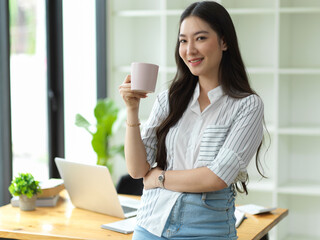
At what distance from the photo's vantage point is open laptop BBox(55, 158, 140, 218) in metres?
2.42

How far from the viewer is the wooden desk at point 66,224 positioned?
2180 millimetres

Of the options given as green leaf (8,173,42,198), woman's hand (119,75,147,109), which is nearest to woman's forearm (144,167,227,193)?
woman's hand (119,75,147,109)

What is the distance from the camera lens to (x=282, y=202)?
Result: 4000 mm

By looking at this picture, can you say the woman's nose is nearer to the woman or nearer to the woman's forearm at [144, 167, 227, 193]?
the woman

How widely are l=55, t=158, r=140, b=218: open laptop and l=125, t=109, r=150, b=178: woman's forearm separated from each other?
48cm

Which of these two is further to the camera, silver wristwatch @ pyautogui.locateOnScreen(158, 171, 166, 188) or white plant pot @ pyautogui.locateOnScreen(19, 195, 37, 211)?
white plant pot @ pyautogui.locateOnScreen(19, 195, 37, 211)

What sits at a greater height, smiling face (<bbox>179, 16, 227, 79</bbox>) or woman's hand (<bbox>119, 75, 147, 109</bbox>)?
smiling face (<bbox>179, 16, 227, 79</bbox>)

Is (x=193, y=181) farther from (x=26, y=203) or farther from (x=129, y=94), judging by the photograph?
(x=26, y=203)

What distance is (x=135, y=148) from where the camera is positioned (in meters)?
1.88

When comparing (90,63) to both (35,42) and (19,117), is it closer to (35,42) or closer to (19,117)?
(35,42)

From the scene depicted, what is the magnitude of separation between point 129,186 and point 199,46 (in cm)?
151

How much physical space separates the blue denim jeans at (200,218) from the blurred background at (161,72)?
82.4 inches

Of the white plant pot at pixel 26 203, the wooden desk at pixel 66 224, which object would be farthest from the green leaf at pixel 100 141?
the white plant pot at pixel 26 203

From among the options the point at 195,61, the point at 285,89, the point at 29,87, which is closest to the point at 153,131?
the point at 195,61
